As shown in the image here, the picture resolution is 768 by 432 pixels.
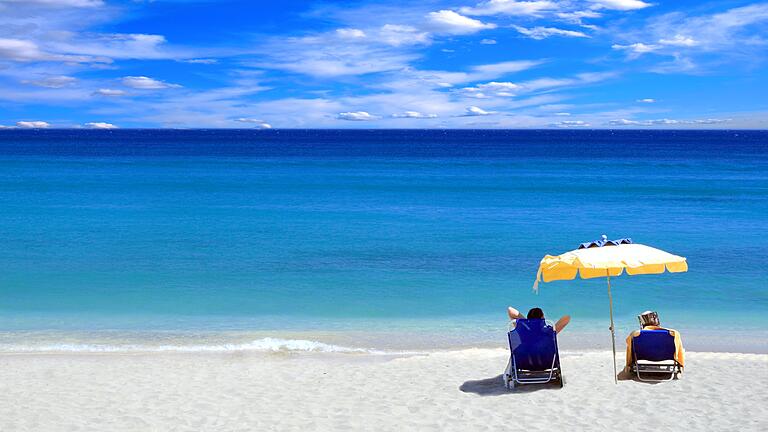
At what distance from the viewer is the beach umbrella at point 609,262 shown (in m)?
7.89

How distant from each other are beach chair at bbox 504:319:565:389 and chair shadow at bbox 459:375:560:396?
7 cm

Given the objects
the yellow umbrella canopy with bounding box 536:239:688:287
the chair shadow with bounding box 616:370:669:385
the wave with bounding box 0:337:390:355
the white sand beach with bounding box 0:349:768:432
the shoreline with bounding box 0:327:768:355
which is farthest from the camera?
the shoreline with bounding box 0:327:768:355

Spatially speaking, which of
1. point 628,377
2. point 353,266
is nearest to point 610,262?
point 628,377

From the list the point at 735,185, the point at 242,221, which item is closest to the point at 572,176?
the point at 735,185

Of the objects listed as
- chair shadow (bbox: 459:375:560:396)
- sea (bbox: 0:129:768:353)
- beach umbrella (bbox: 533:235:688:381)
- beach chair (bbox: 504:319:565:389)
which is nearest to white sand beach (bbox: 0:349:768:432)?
chair shadow (bbox: 459:375:560:396)

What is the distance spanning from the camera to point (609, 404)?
8.02m

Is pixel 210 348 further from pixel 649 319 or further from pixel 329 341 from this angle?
pixel 649 319

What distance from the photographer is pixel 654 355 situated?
28.6ft

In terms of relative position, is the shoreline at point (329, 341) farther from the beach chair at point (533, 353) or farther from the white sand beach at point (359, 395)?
the beach chair at point (533, 353)

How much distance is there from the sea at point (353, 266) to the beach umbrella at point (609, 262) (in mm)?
4218

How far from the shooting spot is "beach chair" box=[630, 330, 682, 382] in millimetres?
8586

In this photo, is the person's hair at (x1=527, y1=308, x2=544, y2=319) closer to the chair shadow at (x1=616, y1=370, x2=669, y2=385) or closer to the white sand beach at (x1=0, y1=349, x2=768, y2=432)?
the white sand beach at (x1=0, y1=349, x2=768, y2=432)

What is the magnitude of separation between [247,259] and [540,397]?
41.8 ft

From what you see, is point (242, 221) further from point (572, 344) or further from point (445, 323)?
point (572, 344)
